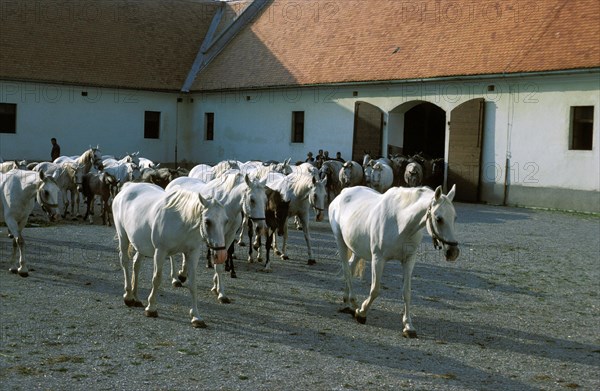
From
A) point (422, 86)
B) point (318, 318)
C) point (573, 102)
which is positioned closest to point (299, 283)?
point (318, 318)

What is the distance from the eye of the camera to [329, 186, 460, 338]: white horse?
9.23 m

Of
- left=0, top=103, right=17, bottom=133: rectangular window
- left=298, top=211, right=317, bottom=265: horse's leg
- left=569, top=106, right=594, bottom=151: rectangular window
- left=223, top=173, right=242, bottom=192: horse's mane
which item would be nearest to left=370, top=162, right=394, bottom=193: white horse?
left=569, top=106, right=594, bottom=151: rectangular window

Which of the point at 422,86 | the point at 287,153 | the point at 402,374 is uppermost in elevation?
the point at 422,86

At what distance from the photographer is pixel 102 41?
42344 mm

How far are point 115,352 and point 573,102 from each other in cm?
2162

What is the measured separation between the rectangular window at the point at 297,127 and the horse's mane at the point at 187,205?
26.8m

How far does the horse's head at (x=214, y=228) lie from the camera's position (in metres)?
9.55

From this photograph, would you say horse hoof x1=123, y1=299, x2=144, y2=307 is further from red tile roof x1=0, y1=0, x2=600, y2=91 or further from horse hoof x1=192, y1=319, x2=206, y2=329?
red tile roof x1=0, y1=0, x2=600, y2=91

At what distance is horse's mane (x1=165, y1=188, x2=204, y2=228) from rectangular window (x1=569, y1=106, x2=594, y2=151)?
1946 centimetres

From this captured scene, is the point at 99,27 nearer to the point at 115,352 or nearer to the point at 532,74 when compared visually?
the point at 532,74

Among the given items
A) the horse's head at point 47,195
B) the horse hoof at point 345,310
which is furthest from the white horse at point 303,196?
the horse's head at point 47,195

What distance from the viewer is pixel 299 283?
43.9 feet

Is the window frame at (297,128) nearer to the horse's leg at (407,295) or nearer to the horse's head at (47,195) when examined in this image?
the horse's head at (47,195)

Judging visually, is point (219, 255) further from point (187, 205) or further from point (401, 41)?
point (401, 41)
